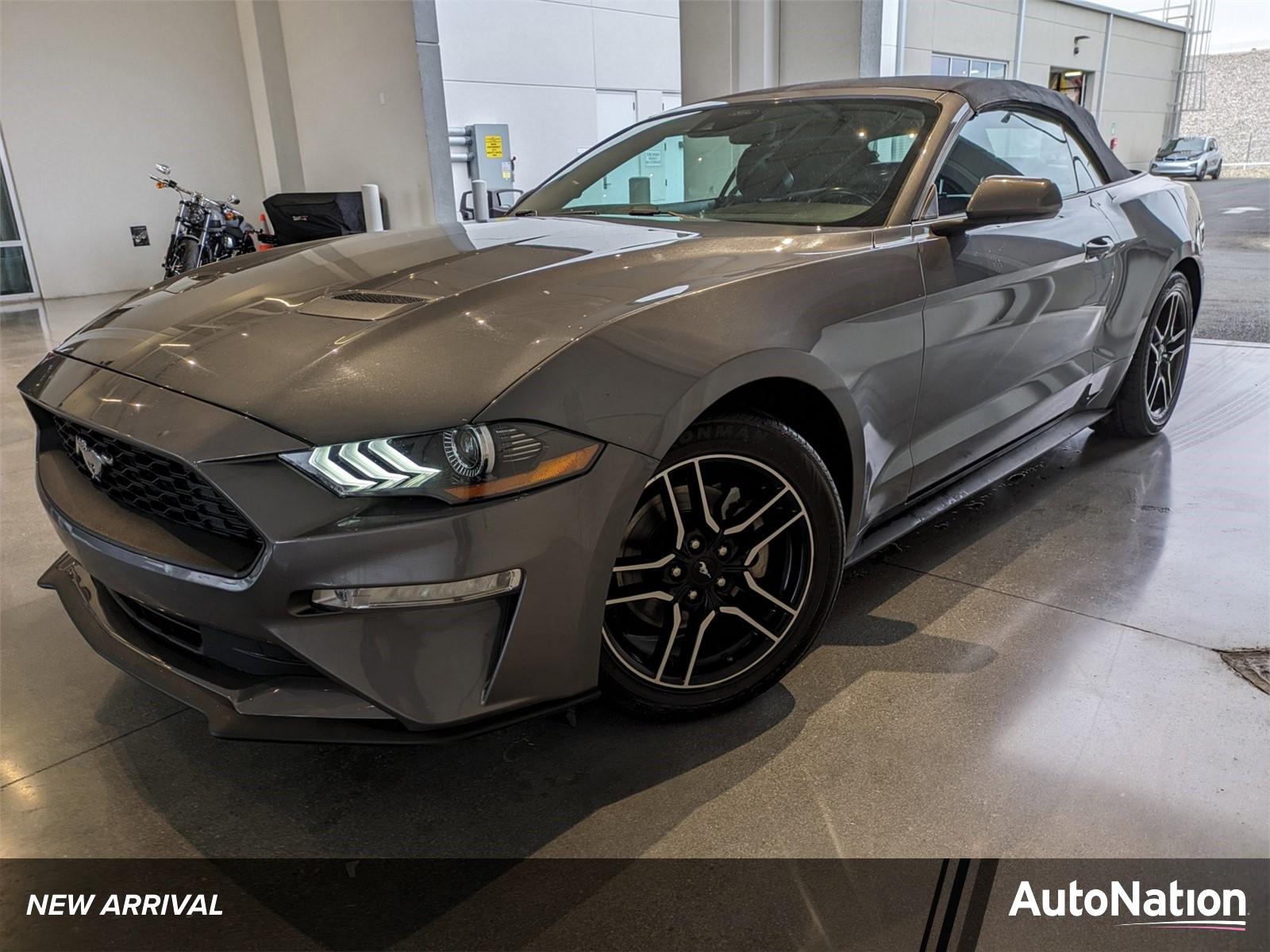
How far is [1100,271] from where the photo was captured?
110 inches

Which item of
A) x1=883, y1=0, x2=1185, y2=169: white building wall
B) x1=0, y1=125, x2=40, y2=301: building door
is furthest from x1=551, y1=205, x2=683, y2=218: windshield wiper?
x1=0, y1=125, x2=40, y2=301: building door

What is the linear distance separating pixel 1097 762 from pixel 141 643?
1.80 metres

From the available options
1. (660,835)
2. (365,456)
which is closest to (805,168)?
(365,456)

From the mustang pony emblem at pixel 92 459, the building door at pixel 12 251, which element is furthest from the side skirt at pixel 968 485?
the building door at pixel 12 251

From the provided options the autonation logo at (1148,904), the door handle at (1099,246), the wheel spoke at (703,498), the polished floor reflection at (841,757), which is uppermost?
the door handle at (1099,246)

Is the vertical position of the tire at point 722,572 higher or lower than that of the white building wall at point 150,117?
lower

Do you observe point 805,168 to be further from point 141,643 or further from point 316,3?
point 316,3

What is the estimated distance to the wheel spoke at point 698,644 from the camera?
1.76 meters

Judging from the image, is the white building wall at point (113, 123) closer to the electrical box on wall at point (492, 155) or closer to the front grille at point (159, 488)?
the electrical box on wall at point (492, 155)

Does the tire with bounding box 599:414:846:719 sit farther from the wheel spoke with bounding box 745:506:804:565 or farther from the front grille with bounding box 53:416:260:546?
the front grille with bounding box 53:416:260:546

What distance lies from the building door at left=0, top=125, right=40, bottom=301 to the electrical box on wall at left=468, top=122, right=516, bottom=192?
4902 millimetres

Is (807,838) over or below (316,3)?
below

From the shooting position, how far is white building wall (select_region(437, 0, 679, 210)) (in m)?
11.4

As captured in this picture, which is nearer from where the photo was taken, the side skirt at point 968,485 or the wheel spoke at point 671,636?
the wheel spoke at point 671,636
